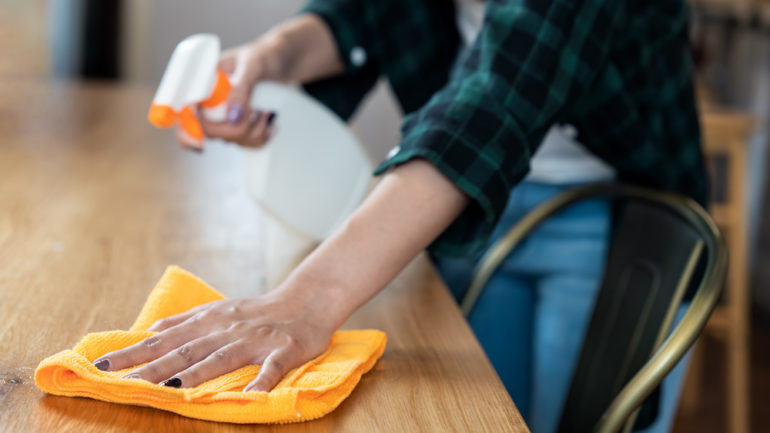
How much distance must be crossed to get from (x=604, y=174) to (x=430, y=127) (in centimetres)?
50

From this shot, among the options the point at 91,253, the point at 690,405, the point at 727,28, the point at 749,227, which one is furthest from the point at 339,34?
the point at 727,28

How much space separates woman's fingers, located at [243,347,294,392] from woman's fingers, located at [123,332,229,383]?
0.04 m

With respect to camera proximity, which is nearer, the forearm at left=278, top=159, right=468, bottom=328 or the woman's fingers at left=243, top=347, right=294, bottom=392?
the woman's fingers at left=243, top=347, right=294, bottom=392

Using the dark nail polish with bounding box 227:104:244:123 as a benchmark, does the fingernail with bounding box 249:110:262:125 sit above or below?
below

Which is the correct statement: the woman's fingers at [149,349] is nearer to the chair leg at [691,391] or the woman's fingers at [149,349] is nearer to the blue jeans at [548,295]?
the blue jeans at [548,295]

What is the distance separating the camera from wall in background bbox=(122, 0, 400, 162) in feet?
10.6

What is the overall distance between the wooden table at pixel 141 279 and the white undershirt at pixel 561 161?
284 millimetres

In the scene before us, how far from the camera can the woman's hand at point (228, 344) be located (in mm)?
539

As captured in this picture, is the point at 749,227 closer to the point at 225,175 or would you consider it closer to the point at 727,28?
the point at 727,28

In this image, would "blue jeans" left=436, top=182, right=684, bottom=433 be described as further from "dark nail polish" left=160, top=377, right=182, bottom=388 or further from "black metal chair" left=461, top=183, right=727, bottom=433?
"dark nail polish" left=160, top=377, right=182, bottom=388

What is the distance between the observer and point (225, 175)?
1.31m

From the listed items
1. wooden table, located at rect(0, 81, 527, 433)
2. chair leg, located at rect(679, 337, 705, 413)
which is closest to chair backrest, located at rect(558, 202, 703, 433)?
wooden table, located at rect(0, 81, 527, 433)

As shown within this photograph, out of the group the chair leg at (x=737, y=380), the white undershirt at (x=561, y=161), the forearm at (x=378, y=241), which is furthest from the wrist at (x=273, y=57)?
the chair leg at (x=737, y=380)

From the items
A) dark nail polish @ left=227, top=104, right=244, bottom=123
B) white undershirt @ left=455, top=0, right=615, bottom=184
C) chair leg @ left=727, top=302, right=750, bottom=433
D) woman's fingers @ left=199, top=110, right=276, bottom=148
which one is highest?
dark nail polish @ left=227, top=104, right=244, bottom=123
